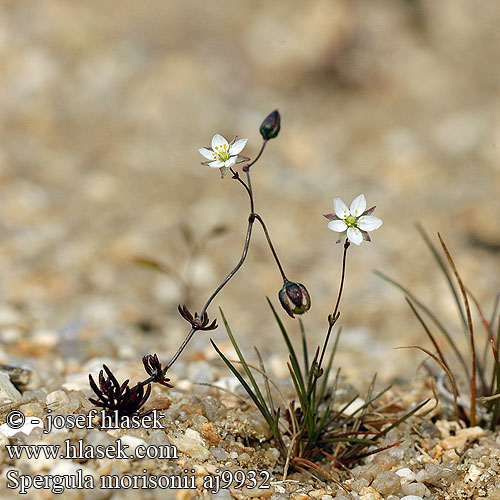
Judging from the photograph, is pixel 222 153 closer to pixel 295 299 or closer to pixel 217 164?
pixel 217 164

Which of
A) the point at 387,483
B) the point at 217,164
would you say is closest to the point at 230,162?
the point at 217,164

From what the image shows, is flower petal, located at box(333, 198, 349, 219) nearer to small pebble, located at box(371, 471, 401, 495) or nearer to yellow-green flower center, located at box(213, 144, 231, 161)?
yellow-green flower center, located at box(213, 144, 231, 161)

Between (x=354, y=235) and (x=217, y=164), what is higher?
(x=217, y=164)

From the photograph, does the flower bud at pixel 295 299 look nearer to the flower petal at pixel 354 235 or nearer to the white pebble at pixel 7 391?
the flower petal at pixel 354 235

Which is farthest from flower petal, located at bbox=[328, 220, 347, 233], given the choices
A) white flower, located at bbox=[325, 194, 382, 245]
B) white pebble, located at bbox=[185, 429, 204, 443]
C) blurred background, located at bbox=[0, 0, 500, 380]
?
blurred background, located at bbox=[0, 0, 500, 380]

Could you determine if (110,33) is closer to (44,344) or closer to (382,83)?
(382,83)
